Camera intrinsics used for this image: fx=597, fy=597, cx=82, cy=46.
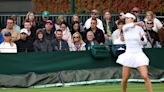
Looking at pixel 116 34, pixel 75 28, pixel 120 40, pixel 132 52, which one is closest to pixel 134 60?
pixel 132 52

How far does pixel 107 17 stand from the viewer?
1897 cm

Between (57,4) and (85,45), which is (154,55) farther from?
(57,4)

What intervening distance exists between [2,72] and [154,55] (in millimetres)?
4643

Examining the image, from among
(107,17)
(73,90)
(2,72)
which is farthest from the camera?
(107,17)

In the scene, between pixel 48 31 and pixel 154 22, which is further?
pixel 154 22

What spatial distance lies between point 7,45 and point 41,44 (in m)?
1.06

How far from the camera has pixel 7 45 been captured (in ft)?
54.5

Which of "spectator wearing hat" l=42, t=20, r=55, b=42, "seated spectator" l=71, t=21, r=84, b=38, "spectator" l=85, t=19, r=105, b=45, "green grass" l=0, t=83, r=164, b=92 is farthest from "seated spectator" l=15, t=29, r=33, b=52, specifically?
"spectator" l=85, t=19, r=105, b=45

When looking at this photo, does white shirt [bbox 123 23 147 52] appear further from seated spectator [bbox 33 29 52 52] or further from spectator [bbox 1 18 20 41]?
spectator [bbox 1 18 20 41]

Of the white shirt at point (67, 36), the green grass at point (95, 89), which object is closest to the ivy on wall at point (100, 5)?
the white shirt at point (67, 36)

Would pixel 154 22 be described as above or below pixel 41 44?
above

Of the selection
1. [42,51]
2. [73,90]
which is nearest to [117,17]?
[42,51]

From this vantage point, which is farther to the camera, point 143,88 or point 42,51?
point 42,51

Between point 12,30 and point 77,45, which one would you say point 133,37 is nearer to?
point 77,45
